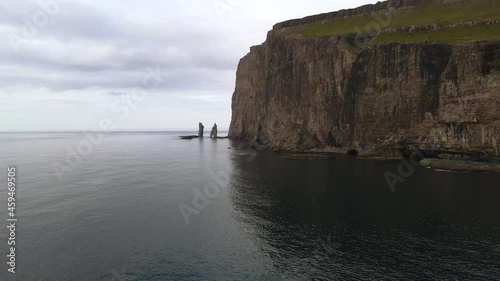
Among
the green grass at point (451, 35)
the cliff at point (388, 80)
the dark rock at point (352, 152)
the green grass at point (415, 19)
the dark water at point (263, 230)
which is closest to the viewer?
the dark water at point (263, 230)

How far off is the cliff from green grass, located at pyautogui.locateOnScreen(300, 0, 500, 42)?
28 centimetres

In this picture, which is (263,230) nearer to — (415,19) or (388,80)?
(388,80)

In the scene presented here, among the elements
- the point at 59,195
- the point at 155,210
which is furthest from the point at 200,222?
the point at 59,195

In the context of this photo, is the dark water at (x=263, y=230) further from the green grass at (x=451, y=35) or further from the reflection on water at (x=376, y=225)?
the green grass at (x=451, y=35)

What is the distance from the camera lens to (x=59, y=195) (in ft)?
163

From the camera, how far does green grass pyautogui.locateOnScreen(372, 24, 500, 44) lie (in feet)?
253

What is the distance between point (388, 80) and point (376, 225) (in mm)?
66998

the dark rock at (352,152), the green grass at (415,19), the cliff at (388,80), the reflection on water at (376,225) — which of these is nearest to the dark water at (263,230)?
the reflection on water at (376,225)

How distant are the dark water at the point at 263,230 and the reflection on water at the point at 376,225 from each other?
0.13m

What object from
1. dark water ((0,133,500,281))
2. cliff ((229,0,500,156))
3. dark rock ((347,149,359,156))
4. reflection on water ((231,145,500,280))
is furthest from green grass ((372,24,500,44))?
dark water ((0,133,500,281))

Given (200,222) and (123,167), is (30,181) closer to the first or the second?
(123,167)

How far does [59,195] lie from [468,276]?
5388 centimetres

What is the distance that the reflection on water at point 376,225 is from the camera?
85.8ft

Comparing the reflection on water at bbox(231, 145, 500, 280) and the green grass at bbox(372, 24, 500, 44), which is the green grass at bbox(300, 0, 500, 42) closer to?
the green grass at bbox(372, 24, 500, 44)
